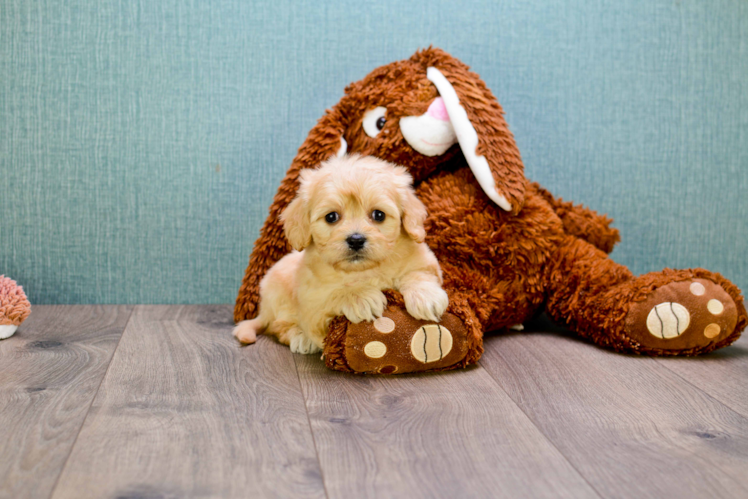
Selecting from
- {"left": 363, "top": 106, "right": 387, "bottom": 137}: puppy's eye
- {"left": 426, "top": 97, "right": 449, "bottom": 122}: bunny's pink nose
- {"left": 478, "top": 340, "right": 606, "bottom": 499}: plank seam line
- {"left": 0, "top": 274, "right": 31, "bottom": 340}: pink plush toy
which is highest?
{"left": 426, "top": 97, "right": 449, "bottom": 122}: bunny's pink nose

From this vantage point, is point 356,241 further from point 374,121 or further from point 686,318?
point 686,318

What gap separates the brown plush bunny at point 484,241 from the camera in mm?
1648

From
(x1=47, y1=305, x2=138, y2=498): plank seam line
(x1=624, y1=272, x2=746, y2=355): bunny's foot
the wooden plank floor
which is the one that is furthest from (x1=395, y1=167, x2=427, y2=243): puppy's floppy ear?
(x1=47, y1=305, x2=138, y2=498): plank seam line

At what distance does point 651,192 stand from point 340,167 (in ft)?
4.49

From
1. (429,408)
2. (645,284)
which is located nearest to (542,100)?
(645,284)

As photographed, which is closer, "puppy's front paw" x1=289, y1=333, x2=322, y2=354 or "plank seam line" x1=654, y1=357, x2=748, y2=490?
"plank seam line" x1=654, y1=357, x2=748, y2=490

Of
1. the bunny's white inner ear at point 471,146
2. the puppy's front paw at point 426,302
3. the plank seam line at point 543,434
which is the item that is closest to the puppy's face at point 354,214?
the puppy's front paw at point 426,302

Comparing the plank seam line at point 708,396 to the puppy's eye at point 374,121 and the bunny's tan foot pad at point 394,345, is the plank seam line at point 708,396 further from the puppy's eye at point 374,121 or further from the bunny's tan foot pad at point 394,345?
the puppy's eye at point 374,121

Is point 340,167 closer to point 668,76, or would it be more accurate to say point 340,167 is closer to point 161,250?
point 161,250

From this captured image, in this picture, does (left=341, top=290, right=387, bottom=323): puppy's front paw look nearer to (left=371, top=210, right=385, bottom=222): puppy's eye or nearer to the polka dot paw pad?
the polka dot paw pad

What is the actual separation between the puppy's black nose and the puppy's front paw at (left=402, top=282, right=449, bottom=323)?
18cm

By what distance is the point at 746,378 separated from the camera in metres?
1.54

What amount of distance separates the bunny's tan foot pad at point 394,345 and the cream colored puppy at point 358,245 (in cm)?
3

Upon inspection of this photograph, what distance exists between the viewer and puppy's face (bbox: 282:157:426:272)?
1.47 meters
